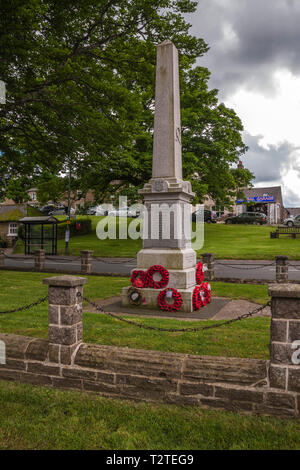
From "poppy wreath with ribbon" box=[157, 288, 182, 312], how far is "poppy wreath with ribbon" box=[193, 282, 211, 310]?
1.34 feet

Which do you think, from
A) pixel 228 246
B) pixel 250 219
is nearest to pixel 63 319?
pixel 228 246

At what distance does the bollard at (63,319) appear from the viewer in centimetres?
489

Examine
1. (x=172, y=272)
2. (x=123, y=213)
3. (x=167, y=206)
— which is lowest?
(x=172, y=272)

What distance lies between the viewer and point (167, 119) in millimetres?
10000

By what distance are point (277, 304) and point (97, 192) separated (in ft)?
92.1

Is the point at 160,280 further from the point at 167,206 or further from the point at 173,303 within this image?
the point at 167,206

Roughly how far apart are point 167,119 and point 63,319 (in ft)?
22.5

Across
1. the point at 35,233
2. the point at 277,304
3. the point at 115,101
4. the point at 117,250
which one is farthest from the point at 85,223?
the point at 277,304

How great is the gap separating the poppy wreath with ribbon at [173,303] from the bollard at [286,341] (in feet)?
16.6

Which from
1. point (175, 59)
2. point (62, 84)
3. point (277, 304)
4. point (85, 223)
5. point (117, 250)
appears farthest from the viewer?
point (85, 223)

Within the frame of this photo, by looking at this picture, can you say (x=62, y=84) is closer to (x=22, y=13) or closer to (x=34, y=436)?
(x=22, y=13)

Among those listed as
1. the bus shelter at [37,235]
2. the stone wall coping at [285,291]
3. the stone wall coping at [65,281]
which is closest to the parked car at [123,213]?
the bus shelter at [37,235]

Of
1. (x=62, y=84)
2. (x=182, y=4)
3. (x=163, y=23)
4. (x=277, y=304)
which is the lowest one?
(x=277, y=304)
